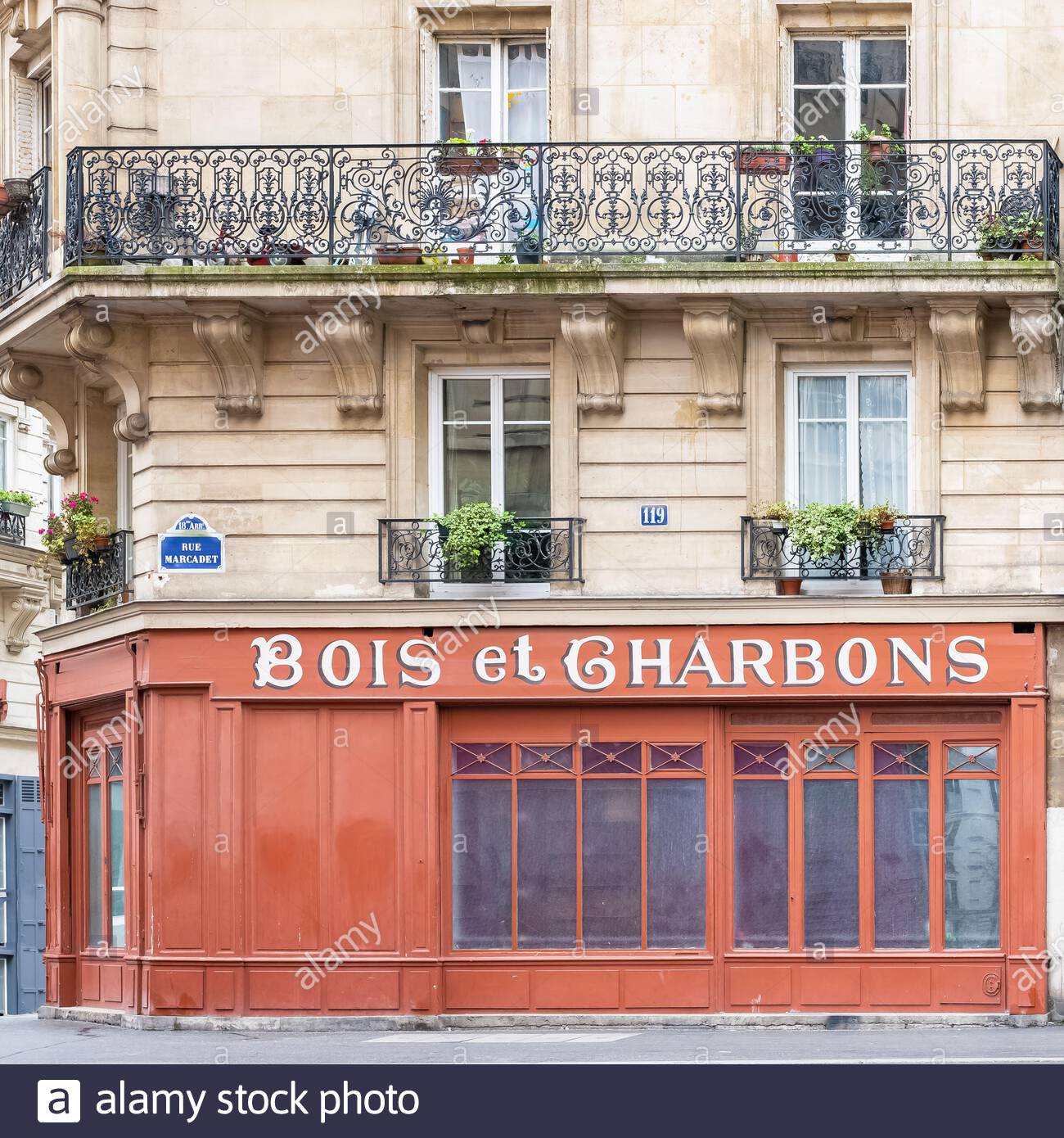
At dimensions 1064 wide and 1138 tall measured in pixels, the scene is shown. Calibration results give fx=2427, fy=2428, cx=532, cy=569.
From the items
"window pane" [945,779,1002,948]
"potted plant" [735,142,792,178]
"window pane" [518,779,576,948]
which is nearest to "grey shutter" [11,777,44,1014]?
"window pane" [518,779,576,948]

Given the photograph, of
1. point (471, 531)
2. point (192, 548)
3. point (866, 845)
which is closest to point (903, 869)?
point (866, 845)

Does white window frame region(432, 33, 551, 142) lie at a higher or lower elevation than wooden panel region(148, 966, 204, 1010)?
higher

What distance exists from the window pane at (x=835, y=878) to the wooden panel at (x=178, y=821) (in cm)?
542

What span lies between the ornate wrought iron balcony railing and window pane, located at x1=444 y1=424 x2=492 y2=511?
1.65m

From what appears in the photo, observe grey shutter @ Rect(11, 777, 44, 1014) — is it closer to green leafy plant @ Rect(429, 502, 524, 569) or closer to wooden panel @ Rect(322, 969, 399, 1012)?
wooden panel @ Rect(322, 969, 399, 1012)

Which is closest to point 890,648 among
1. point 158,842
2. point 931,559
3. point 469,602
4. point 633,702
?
point 931,559

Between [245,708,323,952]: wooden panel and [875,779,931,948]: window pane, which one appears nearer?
[875,779,931,948]: window pane

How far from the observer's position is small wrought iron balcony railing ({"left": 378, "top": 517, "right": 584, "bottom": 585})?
71.5 ft

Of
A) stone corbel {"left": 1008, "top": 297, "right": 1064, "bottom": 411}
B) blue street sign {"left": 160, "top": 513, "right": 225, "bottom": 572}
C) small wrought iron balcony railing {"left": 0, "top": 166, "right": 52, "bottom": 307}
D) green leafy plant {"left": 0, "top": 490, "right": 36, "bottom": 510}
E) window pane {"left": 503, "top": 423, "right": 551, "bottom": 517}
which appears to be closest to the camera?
stone corbel {"left": 1008, "top": 297, "right": 1064, "bottom": 411}

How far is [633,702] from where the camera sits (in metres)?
21.6

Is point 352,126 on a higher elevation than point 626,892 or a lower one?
higher

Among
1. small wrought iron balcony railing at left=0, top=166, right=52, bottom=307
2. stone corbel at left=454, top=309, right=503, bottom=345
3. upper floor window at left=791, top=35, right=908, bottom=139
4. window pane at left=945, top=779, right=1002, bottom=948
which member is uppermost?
upper floor window at left=791, top=35, right=908, bottom=139

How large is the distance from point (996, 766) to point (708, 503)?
345cm

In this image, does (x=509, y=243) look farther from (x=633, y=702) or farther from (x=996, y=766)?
(x=996, y=766)
